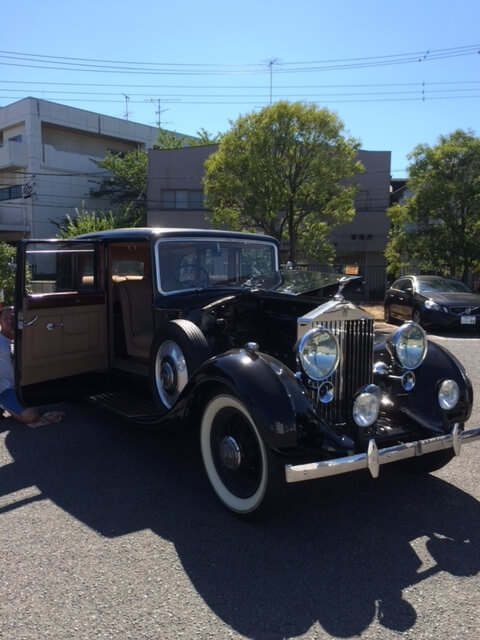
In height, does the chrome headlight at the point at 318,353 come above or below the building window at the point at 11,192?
below

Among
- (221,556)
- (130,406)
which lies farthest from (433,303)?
(221,556)

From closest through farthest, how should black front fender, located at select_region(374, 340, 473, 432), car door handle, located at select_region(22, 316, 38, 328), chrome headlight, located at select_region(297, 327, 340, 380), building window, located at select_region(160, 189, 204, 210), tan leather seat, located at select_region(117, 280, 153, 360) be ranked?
chrome headlight, located at select_region(297, 327, 340, 380) < black front fender, located at select_region(374, 340, 473, 432) < car door handle, located at select_region(22, 316, 38, 328) < tan leather seat, located at select_region(117, 280, 153, 360) < building window, located at select_region(160, 189, 204, 210)

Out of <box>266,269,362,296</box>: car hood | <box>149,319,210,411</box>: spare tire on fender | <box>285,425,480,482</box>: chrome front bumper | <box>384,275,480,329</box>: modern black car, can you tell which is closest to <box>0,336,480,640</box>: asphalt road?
<box>285,425,480,482</box>: chrome front bumper

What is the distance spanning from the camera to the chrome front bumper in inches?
109

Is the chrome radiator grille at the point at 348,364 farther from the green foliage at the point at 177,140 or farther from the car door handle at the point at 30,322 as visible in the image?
the green foliage at the point at 177,140

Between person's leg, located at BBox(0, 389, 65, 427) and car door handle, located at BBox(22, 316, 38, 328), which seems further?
person's leg, located at BBox(0, 389, 65, 427)

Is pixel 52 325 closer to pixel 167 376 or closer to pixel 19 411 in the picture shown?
pixel 19 411

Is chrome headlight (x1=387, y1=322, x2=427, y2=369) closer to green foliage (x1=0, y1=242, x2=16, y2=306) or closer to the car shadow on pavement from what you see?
the car shadow on pavement

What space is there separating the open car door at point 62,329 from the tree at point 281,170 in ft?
31.9

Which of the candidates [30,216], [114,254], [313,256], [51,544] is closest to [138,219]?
[30,216]

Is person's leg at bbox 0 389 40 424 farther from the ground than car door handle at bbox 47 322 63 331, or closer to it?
closer to it

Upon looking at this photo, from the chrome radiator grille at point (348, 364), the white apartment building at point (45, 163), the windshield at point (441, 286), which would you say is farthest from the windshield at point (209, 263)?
the white apartment building at point (45, 163)

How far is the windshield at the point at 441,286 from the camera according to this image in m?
13.0

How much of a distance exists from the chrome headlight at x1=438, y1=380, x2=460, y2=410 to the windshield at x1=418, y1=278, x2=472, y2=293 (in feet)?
32.1
